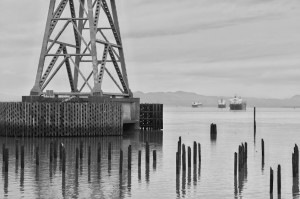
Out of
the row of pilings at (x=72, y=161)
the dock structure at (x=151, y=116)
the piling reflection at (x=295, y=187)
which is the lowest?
the piling reflection at (x=295, y=187)

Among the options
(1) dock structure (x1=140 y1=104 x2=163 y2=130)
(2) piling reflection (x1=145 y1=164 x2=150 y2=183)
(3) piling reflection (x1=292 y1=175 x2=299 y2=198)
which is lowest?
(3) piling reflection (x1=292 y1=175 x2=299 y2=198)

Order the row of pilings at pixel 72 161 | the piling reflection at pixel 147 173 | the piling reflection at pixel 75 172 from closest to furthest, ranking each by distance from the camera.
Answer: the piling reflection at pixel 75 172 → the piling reflection at pixel 147 173 → the row of pilings at pixel 72 161

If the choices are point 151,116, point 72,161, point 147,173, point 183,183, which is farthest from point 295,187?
point 151,116

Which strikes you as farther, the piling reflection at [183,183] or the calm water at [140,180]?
the piling reflection at [183,183]

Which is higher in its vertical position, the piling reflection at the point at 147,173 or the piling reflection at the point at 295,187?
the piling reflection at the point at 147,173

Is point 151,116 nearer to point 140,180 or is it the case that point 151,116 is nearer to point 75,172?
point 75,172

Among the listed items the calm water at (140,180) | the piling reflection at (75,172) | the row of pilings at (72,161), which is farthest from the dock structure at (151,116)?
the calm water at (140,180)

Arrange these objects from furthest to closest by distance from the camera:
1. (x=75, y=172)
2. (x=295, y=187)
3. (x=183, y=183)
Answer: (x=75, y=172)
(x=183, y=183)
(x=295, y=187)

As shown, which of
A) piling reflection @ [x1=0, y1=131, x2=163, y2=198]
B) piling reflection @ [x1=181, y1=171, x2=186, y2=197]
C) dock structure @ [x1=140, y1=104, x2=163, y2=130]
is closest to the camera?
piling reflection @ [x1=181, y1=171, x2=186, y2=197]

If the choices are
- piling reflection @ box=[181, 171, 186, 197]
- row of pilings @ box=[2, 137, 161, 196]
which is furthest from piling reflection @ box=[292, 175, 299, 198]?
row of pilings @ box=[2, 137, 161, 196]

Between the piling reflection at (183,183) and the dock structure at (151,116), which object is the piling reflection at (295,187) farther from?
the dock structure at (151,116)

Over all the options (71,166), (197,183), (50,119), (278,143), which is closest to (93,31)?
(50,119)

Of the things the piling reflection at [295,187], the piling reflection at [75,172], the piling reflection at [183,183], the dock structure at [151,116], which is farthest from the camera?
the dock structure at [151,116]

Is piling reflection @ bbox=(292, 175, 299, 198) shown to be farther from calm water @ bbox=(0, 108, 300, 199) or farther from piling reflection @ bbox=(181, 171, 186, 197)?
piling reflection @ bbox=(181, 171, 186, 197)
